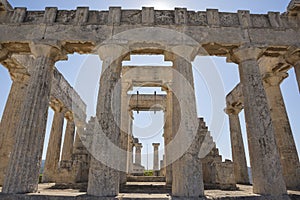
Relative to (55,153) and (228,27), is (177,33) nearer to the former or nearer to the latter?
(228,27)

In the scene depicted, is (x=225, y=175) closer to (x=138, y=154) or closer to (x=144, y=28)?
(x=144, y=28)

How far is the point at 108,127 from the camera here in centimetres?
880

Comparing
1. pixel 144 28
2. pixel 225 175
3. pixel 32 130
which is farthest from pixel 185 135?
pixel 32 130

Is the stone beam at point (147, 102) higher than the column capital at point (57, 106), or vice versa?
the stone beam at point (147, 102)

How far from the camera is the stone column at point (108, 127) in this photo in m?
7.97

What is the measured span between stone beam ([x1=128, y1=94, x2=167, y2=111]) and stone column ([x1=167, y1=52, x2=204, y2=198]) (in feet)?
34.0

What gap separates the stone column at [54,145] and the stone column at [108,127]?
9926 millimetres

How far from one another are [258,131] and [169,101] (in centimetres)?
669

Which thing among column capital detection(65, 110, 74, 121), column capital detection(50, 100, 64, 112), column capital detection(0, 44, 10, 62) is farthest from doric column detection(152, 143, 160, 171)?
column capital detection(0, 44, 10, 62)

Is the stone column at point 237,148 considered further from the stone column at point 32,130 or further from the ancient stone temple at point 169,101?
the stone column at point 32,130

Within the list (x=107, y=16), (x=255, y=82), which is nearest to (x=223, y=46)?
(x=255, y=82)

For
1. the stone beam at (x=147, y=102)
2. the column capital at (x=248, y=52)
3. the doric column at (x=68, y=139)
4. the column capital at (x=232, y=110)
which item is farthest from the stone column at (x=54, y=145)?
the column capital at (x=248, y=52)

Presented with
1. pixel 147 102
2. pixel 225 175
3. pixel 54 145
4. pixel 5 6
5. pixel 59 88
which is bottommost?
pixel 225 175

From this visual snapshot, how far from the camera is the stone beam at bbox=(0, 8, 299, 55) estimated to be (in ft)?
34.6
